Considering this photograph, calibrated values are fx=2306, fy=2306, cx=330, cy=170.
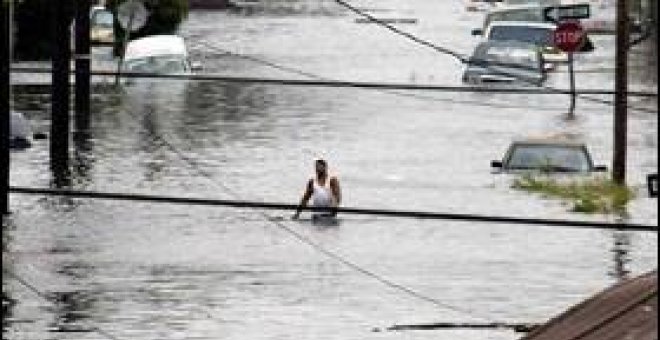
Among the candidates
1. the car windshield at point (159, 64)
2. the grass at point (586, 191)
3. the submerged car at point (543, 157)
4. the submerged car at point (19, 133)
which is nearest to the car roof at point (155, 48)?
the car windshield at point (159, 64)

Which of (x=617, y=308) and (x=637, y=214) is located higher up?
(x=617, y=308)

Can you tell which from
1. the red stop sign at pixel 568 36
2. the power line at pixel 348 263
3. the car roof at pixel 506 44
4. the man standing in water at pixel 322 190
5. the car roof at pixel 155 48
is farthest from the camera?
the car roof at pixel 506 44

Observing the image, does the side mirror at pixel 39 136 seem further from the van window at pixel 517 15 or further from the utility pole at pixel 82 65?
the van window at pixel 517 15

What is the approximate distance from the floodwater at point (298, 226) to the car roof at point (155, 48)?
986 mm

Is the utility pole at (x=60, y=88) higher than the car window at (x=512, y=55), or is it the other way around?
the utility pole at (x=60, y=88)

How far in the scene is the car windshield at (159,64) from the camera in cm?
6644

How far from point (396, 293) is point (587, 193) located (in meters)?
11.7

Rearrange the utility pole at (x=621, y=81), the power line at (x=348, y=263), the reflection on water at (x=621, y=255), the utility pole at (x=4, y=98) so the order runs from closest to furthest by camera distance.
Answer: the utility pole at (x=4, y=98) → the power line at (x=348, y=263) → the reflection on water at (x=621, y=255) → the utility pole at (x=621, y=81)

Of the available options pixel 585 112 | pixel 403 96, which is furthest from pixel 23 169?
pixel 403 96

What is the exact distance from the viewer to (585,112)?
63.2 metres

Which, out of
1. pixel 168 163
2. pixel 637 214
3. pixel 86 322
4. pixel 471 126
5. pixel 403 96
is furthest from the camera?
pixel 403 96

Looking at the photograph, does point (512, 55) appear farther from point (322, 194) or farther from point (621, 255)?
point (621, 255)

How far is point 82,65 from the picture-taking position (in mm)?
45438

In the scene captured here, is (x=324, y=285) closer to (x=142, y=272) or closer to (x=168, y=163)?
(x=142, y=272)
